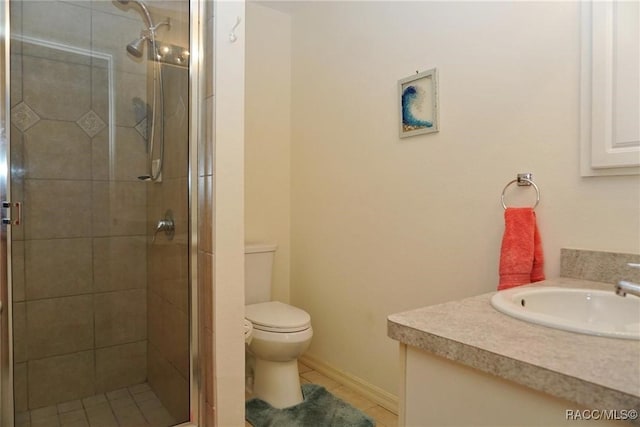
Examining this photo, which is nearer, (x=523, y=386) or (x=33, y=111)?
(x=523, y=386)

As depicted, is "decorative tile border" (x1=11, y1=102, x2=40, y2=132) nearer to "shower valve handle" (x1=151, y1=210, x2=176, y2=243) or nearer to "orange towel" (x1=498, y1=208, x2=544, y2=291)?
"shower valve handle" (x1=151, y1=210, x2=176, y2=243)

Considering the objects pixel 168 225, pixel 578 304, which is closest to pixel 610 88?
pixel 578 304

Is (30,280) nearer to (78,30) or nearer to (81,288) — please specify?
(81,288)

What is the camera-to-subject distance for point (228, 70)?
149 centimetres

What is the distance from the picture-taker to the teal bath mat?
6.02 feet

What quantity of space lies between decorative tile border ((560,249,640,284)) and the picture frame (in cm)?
78

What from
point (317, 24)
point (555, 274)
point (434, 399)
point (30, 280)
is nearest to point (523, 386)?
point (434, 399)

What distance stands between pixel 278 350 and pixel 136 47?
1676 millimetres

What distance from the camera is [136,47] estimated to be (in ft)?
6.25

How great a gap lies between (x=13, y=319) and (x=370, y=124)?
1.86m

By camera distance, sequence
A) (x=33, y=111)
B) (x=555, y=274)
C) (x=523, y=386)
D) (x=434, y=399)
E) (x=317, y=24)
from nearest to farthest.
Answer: (x=523, y=386)
(x=434, y=399)
(x=555, y=274)
(x=33, y=111)
(x=317, y=24)

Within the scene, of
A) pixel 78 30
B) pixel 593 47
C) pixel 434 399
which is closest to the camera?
pixel 434 399

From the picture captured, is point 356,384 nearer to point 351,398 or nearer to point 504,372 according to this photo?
point 351,398

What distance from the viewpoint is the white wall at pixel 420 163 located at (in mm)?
1362
